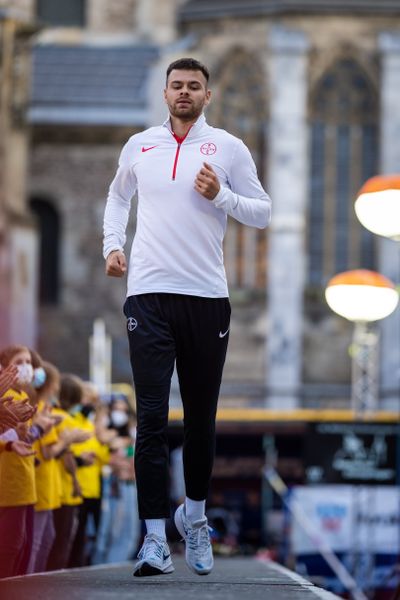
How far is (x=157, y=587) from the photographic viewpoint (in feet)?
22.6

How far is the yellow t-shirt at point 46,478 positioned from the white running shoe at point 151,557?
2908 mm

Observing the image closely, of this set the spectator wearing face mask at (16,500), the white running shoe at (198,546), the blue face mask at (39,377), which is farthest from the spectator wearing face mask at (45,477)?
the white running shoe at (198,546)

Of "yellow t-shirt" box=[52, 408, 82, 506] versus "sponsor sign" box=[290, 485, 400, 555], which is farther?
"sponsor sign" box=[290, 485, 400, 555]

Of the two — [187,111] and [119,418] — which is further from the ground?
[187,111]

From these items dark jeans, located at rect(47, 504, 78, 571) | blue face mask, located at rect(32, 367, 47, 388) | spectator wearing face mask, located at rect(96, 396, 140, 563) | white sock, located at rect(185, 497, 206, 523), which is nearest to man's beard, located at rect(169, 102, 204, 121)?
white sock, located at rect(185, 497, 206, 523)

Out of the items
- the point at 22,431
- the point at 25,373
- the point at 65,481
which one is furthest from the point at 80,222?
the point at 22,431

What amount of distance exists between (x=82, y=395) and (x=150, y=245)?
5.19 metres

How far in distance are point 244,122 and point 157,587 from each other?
36.4 meters

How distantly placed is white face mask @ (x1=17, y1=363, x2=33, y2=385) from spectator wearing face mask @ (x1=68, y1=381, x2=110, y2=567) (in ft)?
9.36

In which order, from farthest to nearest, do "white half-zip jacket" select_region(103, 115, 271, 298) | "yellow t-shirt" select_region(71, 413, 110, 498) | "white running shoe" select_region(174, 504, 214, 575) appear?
"yellow t-shirt" select_region(71, 413, 110, 498)
"white running shoe" select_region(174, 504, 214, 575)
"white half-zip jacket" select_region(103, 115, 271, 298)

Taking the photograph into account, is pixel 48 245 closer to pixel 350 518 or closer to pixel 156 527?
pixel 350 518

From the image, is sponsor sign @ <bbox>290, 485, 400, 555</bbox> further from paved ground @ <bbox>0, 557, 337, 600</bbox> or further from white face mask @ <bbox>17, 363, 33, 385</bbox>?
paved ground @ <bbox>0, 557, 337, 600</bbox>

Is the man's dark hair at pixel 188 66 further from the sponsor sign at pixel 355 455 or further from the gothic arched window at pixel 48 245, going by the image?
the gothic arched window at pixel 48 245

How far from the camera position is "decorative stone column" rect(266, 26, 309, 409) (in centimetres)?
4156
